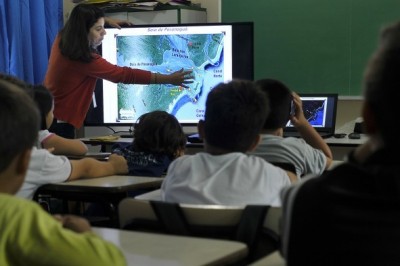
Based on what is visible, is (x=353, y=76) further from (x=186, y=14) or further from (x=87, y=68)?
(x=87, y=68)

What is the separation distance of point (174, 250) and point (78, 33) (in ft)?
9.78

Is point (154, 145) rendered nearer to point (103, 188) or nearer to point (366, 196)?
point (103, 188)

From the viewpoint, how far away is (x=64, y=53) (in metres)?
4.35

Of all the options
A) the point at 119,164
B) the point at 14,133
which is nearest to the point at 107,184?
the point at 119,164

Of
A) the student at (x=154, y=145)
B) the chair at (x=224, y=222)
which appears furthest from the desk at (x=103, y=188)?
the chair at (x=224, y=222)

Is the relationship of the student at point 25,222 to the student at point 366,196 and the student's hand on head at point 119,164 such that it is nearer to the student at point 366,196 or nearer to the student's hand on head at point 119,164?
the student at point 366,196

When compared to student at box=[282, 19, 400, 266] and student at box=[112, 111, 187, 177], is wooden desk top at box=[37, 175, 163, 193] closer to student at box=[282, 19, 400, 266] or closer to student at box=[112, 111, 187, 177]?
student at box=[112, 111, 187, 177]

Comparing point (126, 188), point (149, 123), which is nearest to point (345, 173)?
point (126, 188)

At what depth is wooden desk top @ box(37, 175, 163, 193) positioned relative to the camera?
2684mm

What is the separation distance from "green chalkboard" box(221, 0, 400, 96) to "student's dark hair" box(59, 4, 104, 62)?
1309 millimetres

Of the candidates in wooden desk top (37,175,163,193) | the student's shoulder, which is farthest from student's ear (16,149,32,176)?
wooden desk top (37,175,163,193)

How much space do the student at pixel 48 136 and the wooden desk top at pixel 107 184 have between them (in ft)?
1.38

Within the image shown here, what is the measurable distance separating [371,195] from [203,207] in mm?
685

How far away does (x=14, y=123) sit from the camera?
1.24 metres
